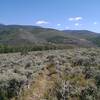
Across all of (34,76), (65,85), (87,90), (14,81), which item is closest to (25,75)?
(34,76)

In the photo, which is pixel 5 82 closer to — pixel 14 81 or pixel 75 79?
pixel 14 81

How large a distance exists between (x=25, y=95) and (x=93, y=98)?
3311 mm

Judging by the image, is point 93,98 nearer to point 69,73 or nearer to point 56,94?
point 56,94

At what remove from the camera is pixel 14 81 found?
524 inches

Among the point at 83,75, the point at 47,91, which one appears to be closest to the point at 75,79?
the point at 83,75

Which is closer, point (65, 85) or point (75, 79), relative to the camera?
point (65, 85)

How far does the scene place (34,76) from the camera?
15.1 meters

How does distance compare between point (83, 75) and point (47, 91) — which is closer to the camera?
point (47, 91)

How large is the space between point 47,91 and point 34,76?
2108 millimetres

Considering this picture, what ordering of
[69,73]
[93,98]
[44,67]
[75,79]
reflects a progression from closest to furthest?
[93,98] → [75,79] → [69,73] → [44,67]

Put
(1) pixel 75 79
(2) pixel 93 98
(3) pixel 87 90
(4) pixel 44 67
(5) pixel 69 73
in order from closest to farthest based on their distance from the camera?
(2) pixel 93 98 → (3) pixel 87 90 → (1) pixel 75 79 → (5) pixel 69 73 → (4) pixel 44 67

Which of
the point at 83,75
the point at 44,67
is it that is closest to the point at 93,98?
the point at 83,75

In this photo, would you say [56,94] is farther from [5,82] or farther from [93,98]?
[5,82]

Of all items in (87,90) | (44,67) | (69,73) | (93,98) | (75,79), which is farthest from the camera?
(44,67)
